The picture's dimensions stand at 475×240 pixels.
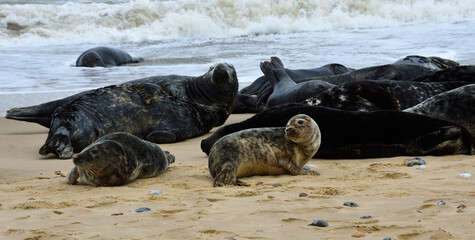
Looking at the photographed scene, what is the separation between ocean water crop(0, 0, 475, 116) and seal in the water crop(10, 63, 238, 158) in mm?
2704

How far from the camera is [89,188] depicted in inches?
187

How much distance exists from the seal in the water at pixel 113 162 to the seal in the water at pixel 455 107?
9.15ft

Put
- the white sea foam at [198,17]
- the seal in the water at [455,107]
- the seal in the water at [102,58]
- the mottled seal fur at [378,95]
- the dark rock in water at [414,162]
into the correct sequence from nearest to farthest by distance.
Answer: the dark rock in water at [414,162], the seal in the water at [455,107], the mottled seal fur at [378,95], the seal in the water at [102,58], the white sea foam at [198,17]

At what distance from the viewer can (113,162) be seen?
15.6 feet

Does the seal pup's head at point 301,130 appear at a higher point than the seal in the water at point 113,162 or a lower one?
higher

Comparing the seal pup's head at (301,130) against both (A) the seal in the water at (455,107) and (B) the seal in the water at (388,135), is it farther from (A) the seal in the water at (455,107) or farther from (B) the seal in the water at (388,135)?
(A) the seal in the water at (455,107)

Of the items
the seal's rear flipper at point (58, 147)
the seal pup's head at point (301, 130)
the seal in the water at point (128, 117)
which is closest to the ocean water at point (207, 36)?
the seal in the water at point (128, 117)

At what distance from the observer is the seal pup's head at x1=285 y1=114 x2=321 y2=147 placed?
4840 millimetres

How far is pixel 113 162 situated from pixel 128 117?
3.04 metres

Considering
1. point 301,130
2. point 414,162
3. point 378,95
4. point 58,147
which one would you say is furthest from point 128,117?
point 414,162

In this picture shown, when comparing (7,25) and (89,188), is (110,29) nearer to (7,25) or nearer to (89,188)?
(7,25)

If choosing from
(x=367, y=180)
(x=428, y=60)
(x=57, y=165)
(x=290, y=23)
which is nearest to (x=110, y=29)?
(x=290, y=23)

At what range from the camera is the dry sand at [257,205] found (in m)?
3.09

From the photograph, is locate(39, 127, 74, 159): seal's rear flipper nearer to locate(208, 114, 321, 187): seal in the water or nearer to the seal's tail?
the seal's tail
